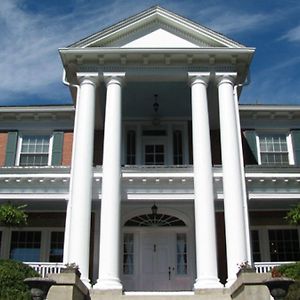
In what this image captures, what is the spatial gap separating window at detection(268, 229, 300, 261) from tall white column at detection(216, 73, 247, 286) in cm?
523

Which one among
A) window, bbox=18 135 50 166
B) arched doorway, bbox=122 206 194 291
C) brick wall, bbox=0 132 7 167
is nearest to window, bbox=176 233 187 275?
arched doorway, bbox=122 206 194 291

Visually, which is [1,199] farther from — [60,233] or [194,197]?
[194,197]

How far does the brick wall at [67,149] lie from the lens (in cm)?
2309

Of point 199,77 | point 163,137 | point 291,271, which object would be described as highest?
point 199,77

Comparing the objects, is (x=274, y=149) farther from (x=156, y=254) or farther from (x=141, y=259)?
(x=141, y=259)

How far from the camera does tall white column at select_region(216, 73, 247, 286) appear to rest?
17.2 metres

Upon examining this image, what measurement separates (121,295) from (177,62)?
8753 millimetres

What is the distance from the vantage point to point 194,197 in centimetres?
1897

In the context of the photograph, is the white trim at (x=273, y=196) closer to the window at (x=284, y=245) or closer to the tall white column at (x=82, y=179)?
the window at (x=284, y=245)

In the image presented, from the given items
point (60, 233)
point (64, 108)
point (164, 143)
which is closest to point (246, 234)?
point (164, 143)

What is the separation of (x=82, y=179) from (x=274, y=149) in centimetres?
948

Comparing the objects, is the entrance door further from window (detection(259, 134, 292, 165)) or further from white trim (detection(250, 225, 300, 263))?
window (detection(259, 134, 292, 165))

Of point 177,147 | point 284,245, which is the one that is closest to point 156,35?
point 177,147

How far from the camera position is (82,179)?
59.6 feet
